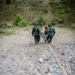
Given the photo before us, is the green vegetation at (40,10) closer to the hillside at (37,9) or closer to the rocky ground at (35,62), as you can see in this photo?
the hillside at (37,9)

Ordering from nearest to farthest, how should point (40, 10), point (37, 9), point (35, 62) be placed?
1. point (35, 62)
2. point (40, 10)
3. point (37, 9)

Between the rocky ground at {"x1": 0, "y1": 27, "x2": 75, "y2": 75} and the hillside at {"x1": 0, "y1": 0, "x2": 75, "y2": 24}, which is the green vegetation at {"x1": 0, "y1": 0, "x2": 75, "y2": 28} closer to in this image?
the hillside at {"x1": 0, "y1": 0, "x2": 75, "y2": 24}

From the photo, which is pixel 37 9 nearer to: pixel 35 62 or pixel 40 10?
pixel 40 10

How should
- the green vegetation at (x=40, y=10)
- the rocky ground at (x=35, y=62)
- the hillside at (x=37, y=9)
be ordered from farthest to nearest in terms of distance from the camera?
the hillside at (x=37, y=9) < the green vegetation at (x=40, y=10) < the rocky ground at (x=35, y=62)

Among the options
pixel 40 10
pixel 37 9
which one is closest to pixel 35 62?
pixel 40 10

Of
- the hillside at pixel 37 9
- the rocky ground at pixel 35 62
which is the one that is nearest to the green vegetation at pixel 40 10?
the hillside at pixel 37 9

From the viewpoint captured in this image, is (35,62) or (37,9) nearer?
(35,62)

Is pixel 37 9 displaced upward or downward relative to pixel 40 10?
upward

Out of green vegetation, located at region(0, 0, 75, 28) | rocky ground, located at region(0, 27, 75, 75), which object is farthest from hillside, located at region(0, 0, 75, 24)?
rocky ground, located at region(0, 27, 75, 75)

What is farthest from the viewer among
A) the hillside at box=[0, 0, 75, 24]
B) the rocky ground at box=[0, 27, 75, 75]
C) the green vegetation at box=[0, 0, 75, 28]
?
the hillside at box=[0, 0, 75, 24]

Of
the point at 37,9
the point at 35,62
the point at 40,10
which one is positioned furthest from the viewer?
the point at 37,9

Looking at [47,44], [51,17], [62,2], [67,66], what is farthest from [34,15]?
[67,66]

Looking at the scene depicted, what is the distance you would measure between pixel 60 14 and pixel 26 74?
3819 cm

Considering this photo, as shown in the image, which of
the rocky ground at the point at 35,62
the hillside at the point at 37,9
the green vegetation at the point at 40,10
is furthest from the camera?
the hillside at the point at 37,9
